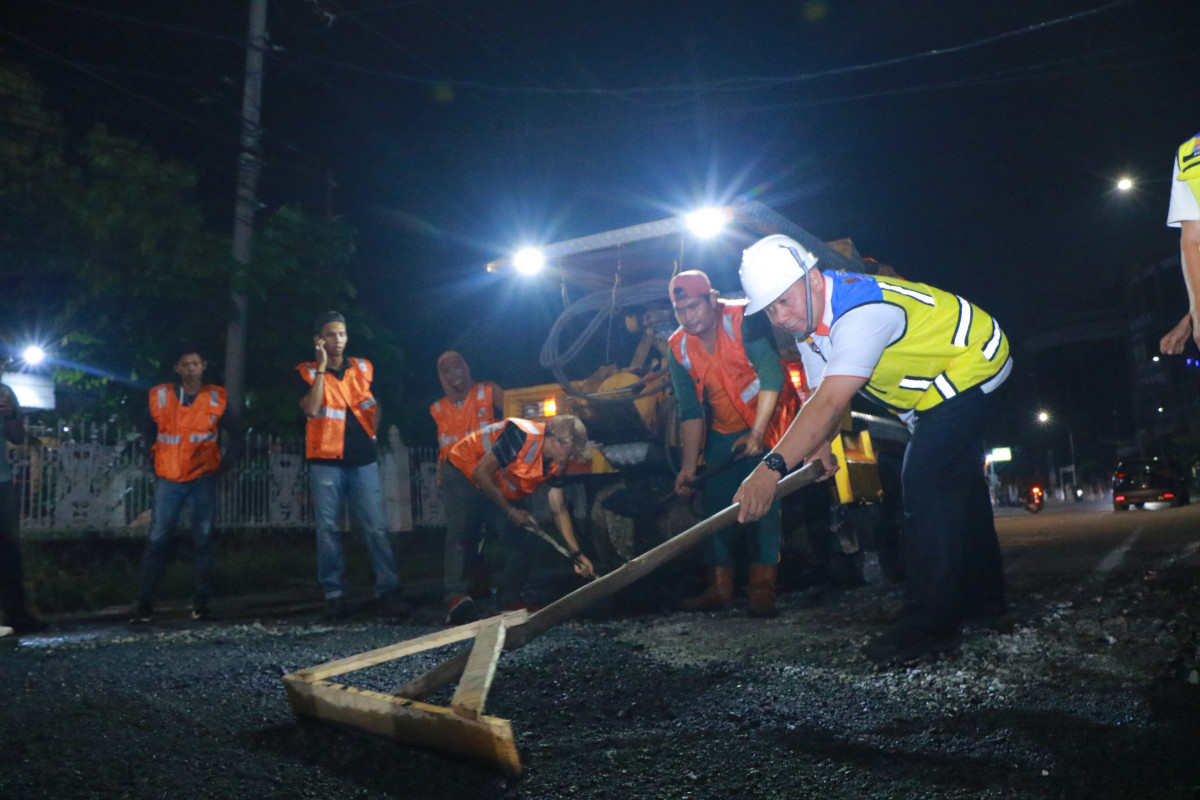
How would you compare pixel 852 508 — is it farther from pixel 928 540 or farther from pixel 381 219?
pixel 381 219

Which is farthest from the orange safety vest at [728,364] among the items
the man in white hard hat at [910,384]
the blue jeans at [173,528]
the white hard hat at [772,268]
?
the blue jeans at [173,528]

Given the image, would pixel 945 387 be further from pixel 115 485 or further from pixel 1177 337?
pixel 115 485

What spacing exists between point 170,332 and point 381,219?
18.0ft

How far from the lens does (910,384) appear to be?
12.0 feet

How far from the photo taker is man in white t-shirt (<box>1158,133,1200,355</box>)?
315cm

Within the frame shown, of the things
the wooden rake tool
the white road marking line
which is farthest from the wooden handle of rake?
the white road marking line

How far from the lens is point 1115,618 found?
13.1ft

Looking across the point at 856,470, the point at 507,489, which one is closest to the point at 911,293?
the point at 856,470

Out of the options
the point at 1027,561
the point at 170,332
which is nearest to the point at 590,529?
the point at 1027,561

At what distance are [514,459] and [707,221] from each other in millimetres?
1981

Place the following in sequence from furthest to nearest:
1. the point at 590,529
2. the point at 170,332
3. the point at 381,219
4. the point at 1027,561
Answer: the point at 381,219 < the point at 170,332 < the point at 1027,561 < the point at 590,529

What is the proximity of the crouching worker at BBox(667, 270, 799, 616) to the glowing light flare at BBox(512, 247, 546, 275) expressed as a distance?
69.6 inches

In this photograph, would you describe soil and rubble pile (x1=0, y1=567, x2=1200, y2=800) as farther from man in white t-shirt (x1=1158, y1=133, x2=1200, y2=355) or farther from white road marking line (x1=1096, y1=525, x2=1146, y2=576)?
white road marking line (x1=1096, y1=525, x2=1146, y2=576)

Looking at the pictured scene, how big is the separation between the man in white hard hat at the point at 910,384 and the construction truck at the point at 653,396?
6.36 feet
